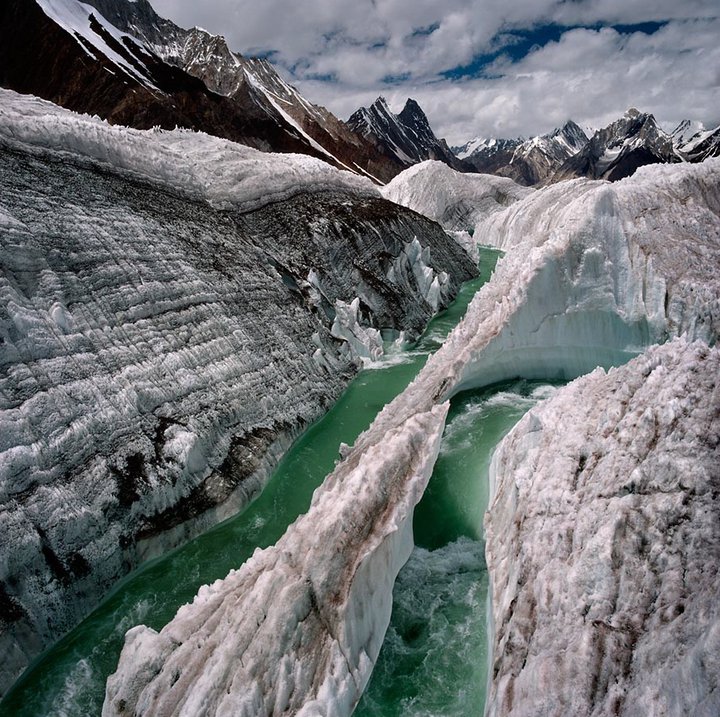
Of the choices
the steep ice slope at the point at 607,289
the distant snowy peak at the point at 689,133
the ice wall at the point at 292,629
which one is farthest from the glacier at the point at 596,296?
the distant snowy peak at the point at 689,133

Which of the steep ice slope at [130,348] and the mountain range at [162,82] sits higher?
the mountain range at [162,82]

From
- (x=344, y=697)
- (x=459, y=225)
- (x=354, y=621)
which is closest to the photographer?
(x=344, y=697)

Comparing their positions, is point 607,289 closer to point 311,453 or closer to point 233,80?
point 311,453

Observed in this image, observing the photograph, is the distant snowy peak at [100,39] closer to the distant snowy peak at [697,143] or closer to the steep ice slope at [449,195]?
the steep ice slope at [449,195]

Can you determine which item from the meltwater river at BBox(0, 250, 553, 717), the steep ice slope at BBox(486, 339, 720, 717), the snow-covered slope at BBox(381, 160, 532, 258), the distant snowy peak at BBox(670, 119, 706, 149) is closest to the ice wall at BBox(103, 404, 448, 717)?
the meltwater river at BBox(0, 250, 553, 717)

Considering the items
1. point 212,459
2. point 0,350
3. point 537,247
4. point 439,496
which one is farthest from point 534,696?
point 537,247

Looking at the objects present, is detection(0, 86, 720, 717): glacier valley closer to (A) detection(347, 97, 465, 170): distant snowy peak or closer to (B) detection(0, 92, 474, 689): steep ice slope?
(B) detection(0, 92, 474, 689): steep ice slope

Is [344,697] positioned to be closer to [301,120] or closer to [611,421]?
[611,421]

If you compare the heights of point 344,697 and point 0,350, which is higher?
point 0,350
